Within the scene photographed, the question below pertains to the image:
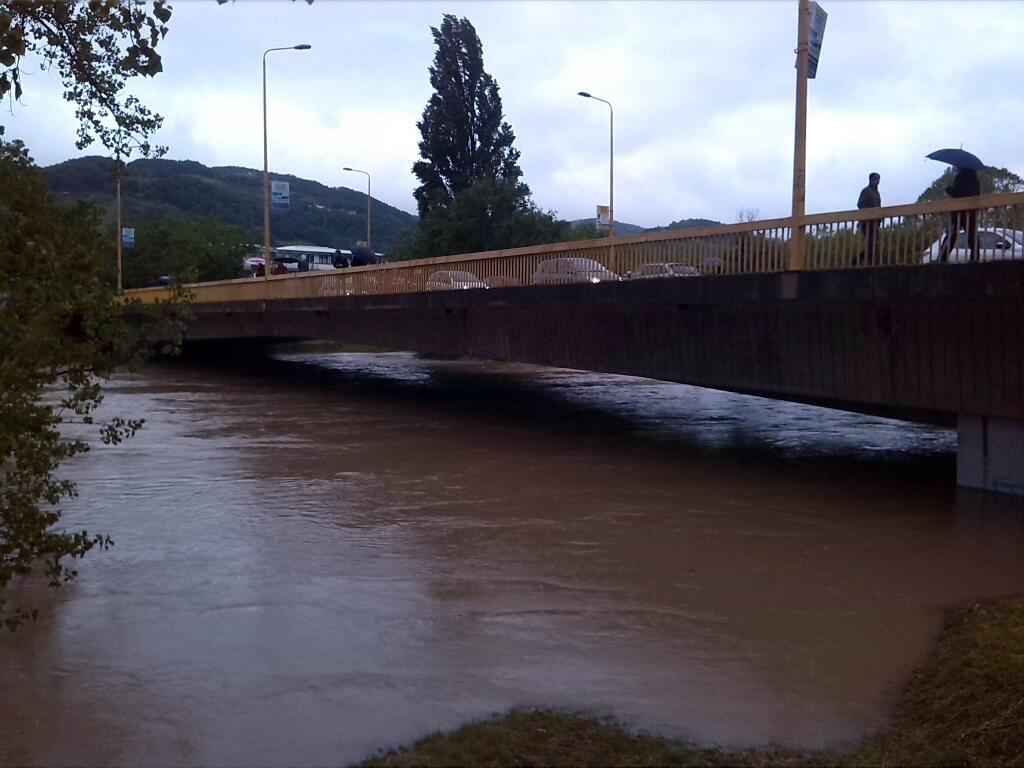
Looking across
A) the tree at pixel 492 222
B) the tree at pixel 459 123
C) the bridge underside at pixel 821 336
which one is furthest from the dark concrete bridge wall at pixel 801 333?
the tree at pixel 459 123

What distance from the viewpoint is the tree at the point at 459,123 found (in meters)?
52.8

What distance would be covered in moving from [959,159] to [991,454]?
12.4 ft

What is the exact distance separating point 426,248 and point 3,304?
45546 mm

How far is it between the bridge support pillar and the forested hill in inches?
2740

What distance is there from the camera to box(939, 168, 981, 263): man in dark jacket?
12227 mm

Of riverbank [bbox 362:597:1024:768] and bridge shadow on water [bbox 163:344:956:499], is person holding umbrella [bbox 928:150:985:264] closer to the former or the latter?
bridge shadow on water [bbox 163:344:956:499]

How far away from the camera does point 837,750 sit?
5379 millimetres

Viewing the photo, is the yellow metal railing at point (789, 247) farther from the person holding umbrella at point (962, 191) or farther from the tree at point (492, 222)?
the tree at point (492, 222)

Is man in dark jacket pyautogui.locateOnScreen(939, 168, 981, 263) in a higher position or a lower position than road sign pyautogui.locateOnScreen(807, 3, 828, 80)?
lower

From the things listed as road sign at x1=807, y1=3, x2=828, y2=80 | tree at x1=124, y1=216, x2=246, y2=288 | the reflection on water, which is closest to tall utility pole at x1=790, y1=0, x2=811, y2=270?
road sign at x1=807, y1=3, x2=828, y2=80

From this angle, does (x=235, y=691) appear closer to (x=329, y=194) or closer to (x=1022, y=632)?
(x=1022, y=632)


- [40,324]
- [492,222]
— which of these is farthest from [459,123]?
[40,324]

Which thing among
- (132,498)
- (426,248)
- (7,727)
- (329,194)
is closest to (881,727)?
(7,727)

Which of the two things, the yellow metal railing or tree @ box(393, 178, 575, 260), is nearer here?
A: the yellow metal railing
